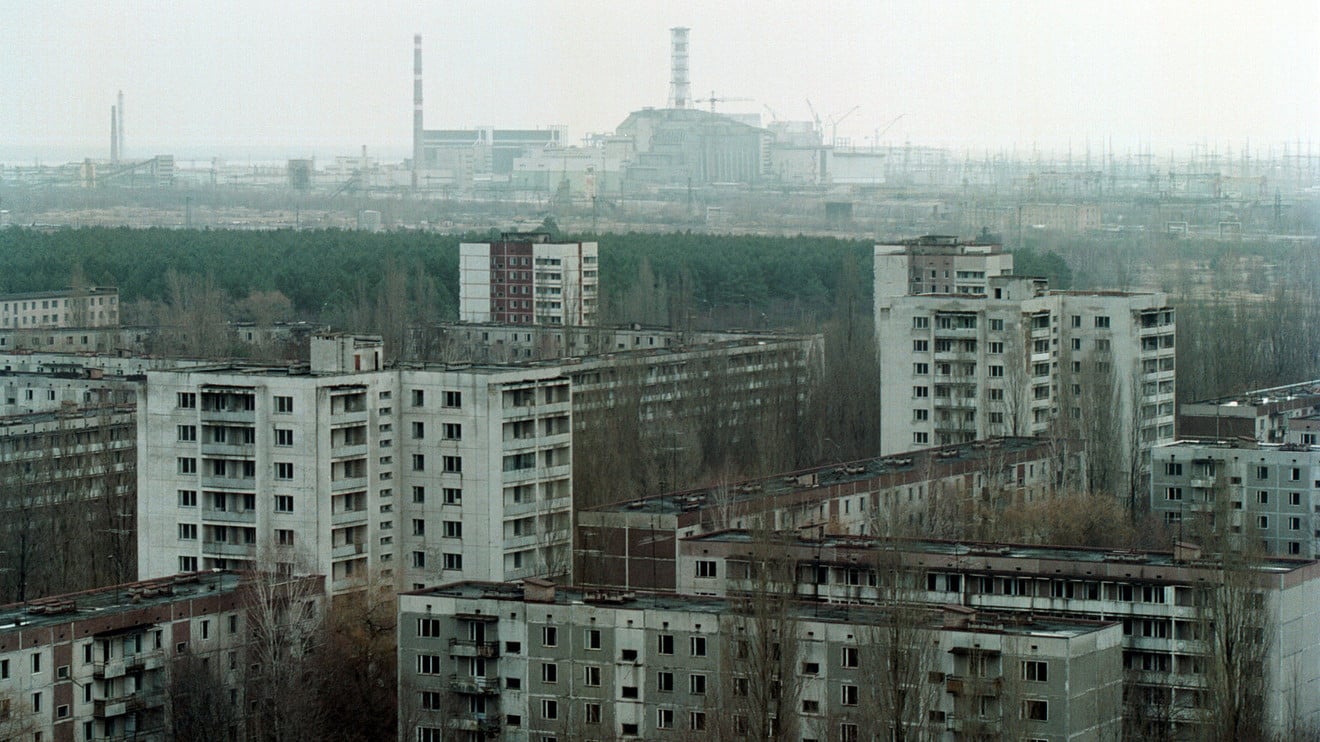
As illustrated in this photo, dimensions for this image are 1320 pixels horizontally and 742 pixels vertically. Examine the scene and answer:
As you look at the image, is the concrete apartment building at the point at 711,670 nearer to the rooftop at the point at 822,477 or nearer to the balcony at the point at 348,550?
the balcony at the point at 348,550

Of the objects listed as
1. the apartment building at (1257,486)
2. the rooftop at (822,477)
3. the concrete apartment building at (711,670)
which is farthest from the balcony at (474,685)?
the apartment building at (1257,486)

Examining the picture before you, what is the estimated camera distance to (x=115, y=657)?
10430mm

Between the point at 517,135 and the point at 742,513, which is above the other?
the point at 517,135

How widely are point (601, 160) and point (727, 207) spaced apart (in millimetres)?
8768

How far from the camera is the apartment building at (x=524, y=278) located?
28.9 metres

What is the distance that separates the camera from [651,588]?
12211 mm

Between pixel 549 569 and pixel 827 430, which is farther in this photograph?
pixel 827 430

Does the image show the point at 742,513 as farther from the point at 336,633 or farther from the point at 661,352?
the point at 661,352

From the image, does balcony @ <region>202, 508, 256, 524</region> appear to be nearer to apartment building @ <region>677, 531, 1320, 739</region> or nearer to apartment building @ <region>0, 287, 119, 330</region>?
apartment building @ <region>677, 531, 1320, 739</region>

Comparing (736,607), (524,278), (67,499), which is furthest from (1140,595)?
(524,278)

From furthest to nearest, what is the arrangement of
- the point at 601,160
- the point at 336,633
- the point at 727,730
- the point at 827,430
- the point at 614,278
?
the point at 601,160 → the point at 614,278 → the point at 827,430 → the point at 336,633 → the point at 727,730

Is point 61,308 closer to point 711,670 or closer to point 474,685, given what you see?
point 474,685

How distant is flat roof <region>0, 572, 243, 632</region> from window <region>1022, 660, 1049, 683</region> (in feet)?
12.4

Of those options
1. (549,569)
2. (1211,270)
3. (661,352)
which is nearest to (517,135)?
(1211,270)
